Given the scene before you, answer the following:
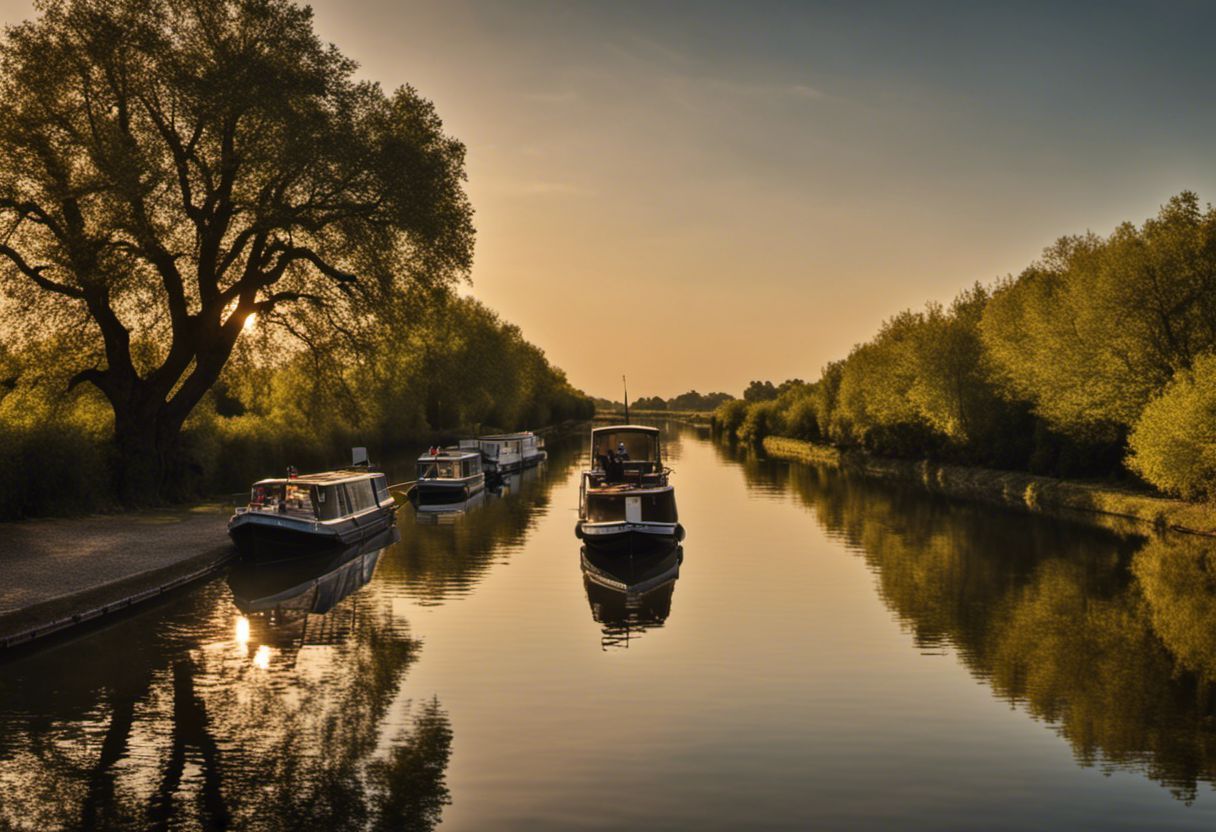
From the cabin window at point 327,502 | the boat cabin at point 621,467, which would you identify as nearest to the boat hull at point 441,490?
the boat cabin at point 621,467

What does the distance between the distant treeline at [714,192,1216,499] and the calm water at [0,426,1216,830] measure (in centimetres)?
1284

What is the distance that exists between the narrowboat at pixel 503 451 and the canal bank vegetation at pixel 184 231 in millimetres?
29073

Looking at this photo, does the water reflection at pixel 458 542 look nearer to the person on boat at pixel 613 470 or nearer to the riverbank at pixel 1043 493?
the person on boat at pixel 613 470

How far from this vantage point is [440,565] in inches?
1340

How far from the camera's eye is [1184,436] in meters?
41.8

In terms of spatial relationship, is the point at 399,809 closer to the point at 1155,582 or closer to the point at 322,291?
the point at 1155,582

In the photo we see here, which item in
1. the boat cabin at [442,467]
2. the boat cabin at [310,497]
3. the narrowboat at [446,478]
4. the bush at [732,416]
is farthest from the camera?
the bush at [732,416]

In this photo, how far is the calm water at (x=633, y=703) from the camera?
1312 centimetres

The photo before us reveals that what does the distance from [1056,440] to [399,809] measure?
55908 millimetres

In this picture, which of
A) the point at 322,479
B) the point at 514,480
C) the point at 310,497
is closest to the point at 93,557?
the point at 310,497

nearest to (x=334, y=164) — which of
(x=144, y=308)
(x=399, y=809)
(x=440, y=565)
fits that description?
(x=144, y=308)

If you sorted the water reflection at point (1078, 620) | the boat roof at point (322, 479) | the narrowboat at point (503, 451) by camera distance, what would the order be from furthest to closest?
the narrowboat at point (503, 451)
the boat roof at point (322, 479)
the water reflection at point (1078, 620)

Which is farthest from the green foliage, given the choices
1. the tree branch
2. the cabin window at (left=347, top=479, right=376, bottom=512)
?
the tree branch

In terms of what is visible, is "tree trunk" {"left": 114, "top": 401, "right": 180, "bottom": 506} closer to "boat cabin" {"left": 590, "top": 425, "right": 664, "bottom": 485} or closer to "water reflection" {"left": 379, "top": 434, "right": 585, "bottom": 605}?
"water reflection" {"left": 379, "top": 434, "right": 585, "bottom": 605}
